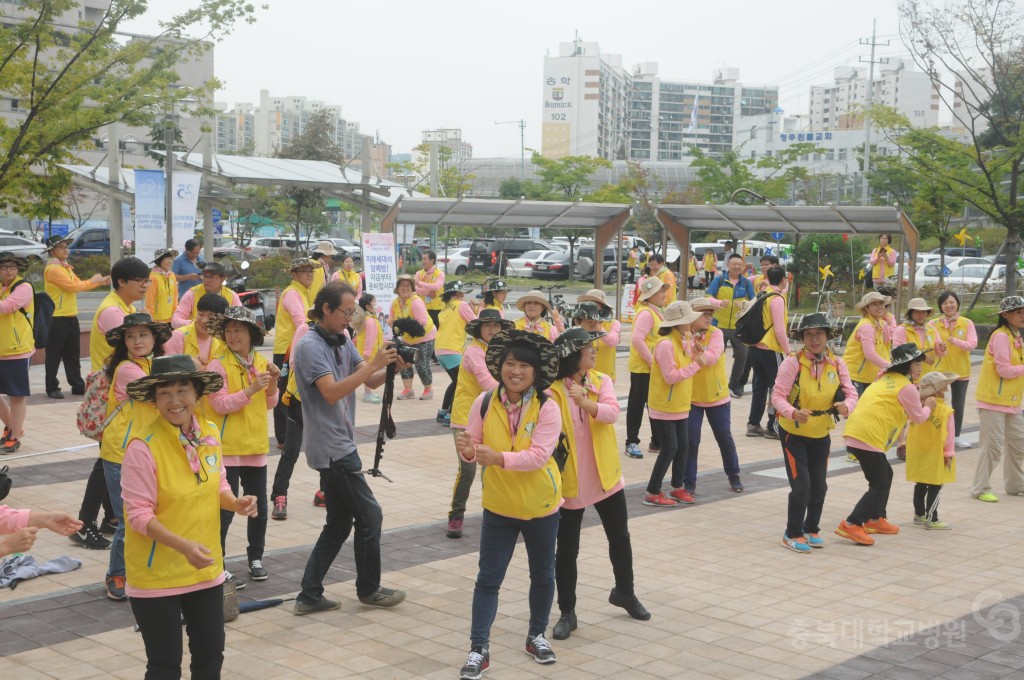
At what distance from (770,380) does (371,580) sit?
23.3 feet

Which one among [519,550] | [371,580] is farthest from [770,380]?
[371,580]

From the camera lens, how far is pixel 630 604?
622 centimetres

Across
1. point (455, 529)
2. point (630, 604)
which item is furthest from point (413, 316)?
point (630, 604)

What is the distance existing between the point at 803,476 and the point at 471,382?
248 centimetres

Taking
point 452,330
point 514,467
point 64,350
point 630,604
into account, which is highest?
point 452,330

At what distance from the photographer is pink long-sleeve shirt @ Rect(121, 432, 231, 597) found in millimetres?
4297

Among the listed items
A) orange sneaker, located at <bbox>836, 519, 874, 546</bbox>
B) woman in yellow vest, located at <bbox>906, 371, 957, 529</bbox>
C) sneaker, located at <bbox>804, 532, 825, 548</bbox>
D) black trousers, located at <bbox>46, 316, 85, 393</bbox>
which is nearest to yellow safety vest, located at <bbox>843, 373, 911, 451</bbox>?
woman in yellow vest, located at <bbox>906, 371, 957, 529</bbox>

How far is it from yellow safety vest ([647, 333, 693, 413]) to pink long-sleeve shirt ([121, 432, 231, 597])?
5.22m

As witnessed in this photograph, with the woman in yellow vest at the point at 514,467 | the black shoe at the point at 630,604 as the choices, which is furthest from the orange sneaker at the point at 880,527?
the woman in yellow vest at the point at 514,467

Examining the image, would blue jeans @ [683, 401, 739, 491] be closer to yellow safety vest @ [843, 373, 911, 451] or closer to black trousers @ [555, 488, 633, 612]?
yellow safety vest @ [843, 373, 911, 451]

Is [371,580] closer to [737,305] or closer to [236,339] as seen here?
[236,339]

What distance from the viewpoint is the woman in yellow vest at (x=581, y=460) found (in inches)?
227

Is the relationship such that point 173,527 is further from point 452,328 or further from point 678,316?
point 452,328

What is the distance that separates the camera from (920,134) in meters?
23.8
